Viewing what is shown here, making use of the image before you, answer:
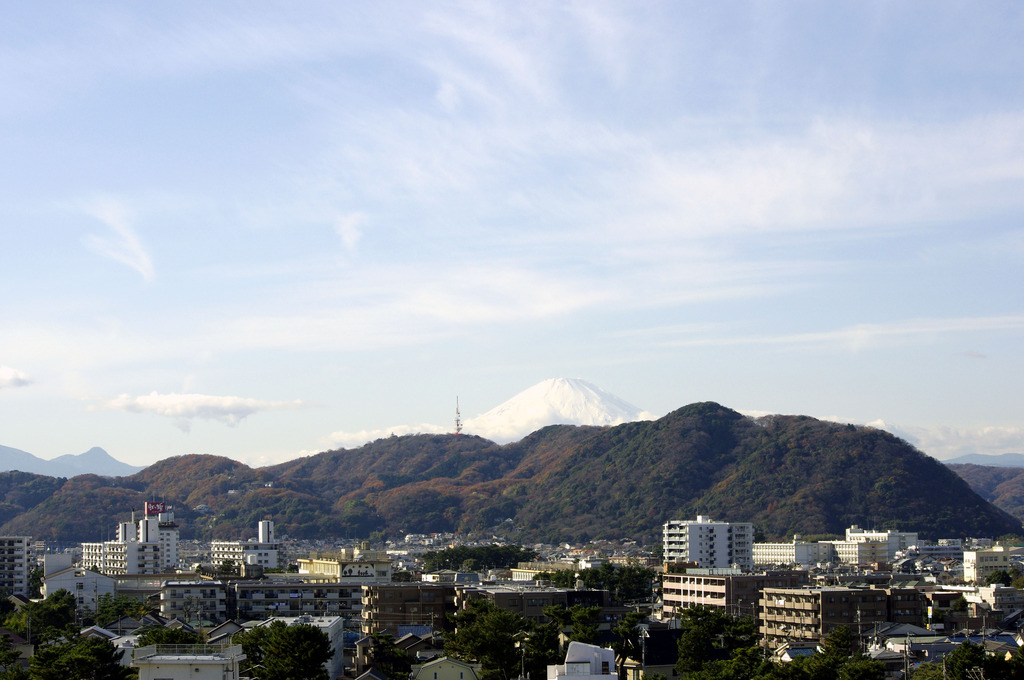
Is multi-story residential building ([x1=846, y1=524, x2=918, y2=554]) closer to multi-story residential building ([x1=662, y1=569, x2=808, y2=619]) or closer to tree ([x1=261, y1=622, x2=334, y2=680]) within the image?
multi-story residential building ([x1=662, y1=569, x2=808, y2=619])

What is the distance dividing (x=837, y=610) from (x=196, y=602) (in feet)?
109

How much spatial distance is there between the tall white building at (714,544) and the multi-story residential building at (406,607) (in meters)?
47.7

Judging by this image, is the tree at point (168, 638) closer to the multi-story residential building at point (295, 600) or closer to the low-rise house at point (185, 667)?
the low-rise house at point (185, 667)

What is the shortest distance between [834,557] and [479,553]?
45313 millimetres

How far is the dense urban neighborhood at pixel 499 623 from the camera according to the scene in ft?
117

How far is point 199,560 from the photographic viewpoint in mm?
123250

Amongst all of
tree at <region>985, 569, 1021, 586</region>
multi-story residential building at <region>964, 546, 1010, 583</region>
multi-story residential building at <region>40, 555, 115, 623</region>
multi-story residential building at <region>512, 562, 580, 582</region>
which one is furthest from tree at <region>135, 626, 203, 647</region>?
multi-story residential building at <region>964, 546, 1010, 583</region>

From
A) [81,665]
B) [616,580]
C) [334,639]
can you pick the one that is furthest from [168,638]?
[616,580]

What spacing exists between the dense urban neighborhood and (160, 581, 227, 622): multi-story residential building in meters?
0.10

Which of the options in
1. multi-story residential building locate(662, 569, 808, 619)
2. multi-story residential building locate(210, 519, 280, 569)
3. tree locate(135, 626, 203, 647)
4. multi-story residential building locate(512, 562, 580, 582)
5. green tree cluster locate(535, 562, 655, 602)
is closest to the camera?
tree locate(135, 626, 203, 647)

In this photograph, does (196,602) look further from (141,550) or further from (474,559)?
(141,550)

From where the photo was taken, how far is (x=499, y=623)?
40.5 meters

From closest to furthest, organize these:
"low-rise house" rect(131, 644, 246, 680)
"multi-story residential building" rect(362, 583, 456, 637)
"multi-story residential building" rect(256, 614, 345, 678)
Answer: "low-rise house" rect(131, 644, 246, 680) → "multi-story residential building" rect(256, 614, 345, 678) → "multi-story residential building" rect(362, 583, 456, 637)

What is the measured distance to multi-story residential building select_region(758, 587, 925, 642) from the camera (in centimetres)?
5178
